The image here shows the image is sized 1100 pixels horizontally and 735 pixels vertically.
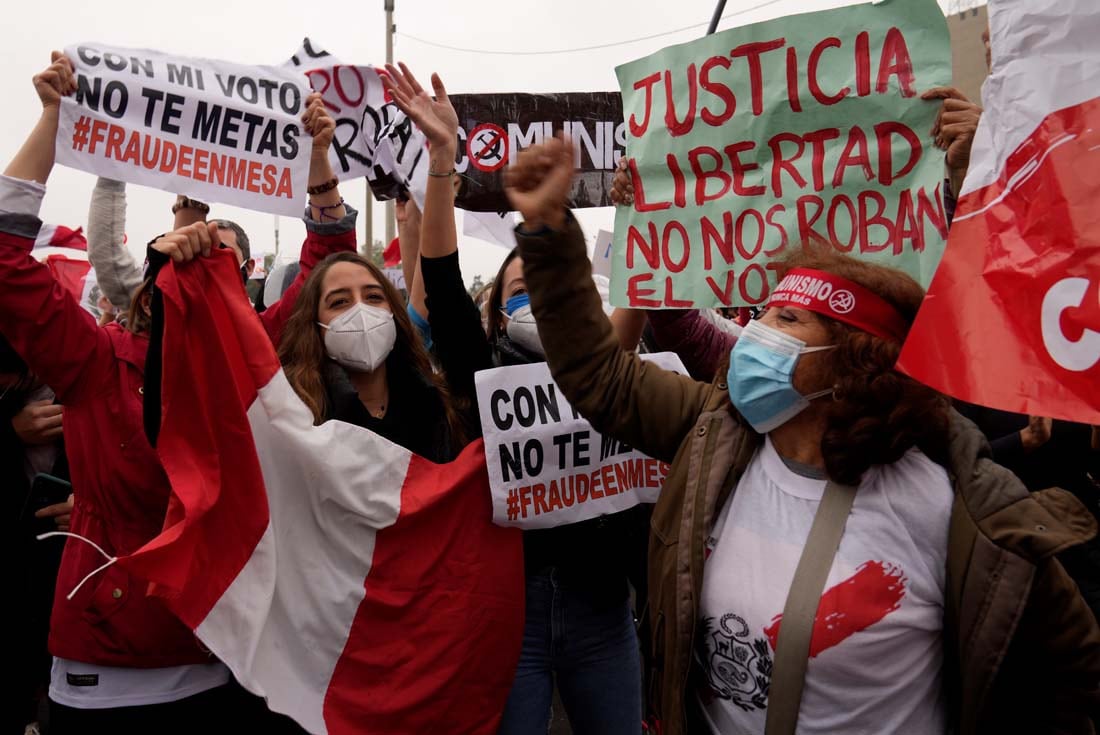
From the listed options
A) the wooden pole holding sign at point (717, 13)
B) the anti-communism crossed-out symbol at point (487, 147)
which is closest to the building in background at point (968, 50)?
the wooden pole holding sign at point (717, 13)

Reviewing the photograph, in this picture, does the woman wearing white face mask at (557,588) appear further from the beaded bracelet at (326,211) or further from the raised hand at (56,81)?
the raised hand at (56,81)

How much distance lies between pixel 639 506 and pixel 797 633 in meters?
1.18

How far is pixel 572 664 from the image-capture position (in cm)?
255

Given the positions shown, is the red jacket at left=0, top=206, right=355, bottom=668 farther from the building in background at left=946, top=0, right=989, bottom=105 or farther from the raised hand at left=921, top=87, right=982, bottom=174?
the building in background at left=946, top=0, right=989, bottom=105

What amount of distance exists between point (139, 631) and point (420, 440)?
3.17ft

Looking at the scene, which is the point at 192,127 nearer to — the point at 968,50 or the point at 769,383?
the point at 769,383

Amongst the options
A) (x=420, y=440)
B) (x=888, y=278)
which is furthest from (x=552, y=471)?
(x=888, y=278)

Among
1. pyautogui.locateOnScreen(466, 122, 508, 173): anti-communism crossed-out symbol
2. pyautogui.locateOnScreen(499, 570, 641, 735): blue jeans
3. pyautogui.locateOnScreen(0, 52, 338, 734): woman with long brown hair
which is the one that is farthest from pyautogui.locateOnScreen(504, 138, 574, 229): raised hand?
pyautogui.locateOnScreen(466, 122, 508, 173): anti-communism crossed-out symbol

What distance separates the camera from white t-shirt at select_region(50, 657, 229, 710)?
7.59 feet

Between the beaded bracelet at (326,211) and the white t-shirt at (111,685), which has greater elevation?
the beaded bracelet at (326,211)

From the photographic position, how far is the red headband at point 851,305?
188 cm

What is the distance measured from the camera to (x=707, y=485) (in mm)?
1855

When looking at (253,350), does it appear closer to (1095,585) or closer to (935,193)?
(935,193)

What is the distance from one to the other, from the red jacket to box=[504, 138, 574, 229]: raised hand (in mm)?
1382
